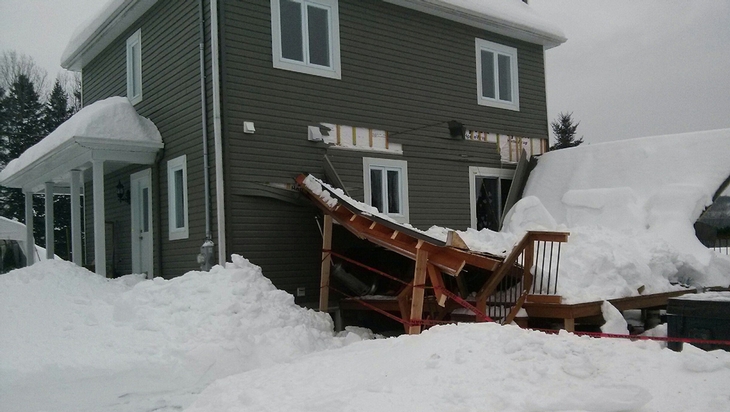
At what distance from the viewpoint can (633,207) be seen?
13180 millimetres

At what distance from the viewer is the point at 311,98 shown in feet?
38.3

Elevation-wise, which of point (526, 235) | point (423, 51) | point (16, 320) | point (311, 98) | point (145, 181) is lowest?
point (16, 320)

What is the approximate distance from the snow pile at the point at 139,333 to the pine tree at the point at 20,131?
25172 mm

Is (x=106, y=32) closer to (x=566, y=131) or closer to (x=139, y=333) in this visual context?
(x=139, y=333)

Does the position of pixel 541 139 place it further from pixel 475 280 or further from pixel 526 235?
pixel 526 235

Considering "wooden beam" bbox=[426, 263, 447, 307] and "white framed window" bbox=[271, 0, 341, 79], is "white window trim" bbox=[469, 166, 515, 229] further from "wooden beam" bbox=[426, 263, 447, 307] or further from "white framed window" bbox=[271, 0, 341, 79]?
"wooden beam" bbox=[426, 263, 447, 307]

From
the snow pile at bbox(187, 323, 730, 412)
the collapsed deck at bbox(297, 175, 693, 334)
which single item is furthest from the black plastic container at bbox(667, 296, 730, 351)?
the collapsed deck at bbox(297, 175, 693, 334)

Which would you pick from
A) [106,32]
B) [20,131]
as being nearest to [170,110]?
[106,32]

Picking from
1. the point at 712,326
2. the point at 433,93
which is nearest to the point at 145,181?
the point at 433,93

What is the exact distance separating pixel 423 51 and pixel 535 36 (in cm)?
352

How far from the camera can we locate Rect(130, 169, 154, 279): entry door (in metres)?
13.0

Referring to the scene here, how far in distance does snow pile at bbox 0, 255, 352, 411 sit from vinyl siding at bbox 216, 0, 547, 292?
1223 millimetres

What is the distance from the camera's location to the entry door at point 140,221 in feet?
42.7

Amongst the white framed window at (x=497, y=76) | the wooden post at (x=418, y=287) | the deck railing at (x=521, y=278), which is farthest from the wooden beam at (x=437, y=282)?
the white framed window at (x=497, y=76)
